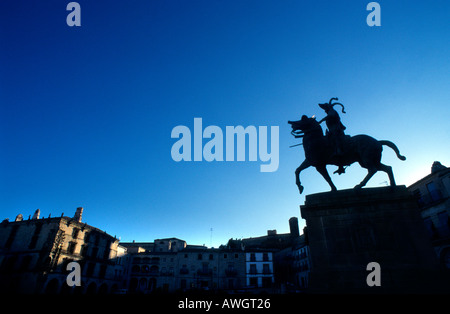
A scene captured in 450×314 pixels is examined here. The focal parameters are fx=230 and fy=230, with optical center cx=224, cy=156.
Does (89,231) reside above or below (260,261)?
above

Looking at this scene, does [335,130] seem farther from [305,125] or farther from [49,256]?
[49,256]

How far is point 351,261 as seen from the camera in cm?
635

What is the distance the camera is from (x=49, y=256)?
30.8 meters

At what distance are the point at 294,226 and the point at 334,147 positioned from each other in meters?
50.8

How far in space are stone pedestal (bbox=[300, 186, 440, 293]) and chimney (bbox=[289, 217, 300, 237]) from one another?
5086 centimetres

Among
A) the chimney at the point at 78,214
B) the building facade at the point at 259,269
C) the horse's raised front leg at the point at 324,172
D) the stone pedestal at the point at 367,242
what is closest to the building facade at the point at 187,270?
the building facade at the point at 259,269

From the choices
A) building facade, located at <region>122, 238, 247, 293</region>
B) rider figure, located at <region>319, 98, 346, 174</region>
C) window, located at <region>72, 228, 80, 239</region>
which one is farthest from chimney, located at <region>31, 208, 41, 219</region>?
rider figure, located at <region>319, 98, 346, 174</region>

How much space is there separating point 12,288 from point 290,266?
4360 cm

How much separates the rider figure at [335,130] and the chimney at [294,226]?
4980 cm

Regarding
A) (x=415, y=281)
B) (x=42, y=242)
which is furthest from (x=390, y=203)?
(x=42, y=242)

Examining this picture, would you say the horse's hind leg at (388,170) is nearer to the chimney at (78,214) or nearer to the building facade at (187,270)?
the building facade at (187,270)

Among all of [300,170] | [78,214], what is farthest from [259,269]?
[300,170]
